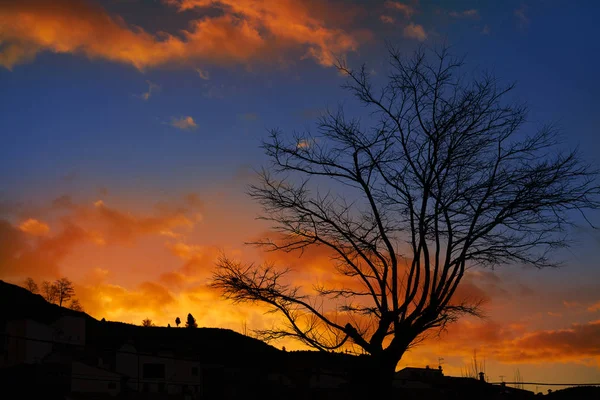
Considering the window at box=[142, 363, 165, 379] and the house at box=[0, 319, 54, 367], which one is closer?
the window at box=[142, 363, 165, 379]

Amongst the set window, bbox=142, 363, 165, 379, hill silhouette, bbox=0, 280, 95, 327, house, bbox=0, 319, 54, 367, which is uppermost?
hill silhouette, bbox=0, 280, 95, 327

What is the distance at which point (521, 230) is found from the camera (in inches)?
567

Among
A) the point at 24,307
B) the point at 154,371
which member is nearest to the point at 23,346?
the point at 154,371

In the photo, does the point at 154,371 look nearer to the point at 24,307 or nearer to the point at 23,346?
the point at 23,346

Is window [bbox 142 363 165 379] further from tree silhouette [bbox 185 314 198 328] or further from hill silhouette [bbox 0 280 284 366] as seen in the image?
tree silhouette [bbox 185 314 198 328]

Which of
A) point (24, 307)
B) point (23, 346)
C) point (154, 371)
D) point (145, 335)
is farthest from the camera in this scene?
point (24, 307)

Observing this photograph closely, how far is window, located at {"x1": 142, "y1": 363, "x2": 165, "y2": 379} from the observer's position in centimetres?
5589

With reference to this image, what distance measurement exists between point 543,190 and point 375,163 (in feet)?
13.2

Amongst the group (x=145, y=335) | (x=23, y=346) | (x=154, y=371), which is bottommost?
(x=154, y=371)

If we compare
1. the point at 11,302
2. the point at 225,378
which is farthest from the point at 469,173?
the point at 11,302

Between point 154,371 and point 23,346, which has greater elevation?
point 23,346

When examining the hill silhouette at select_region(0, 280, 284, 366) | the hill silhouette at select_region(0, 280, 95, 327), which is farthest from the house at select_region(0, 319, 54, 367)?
the hill silhouette at select_region(0, 280, 95, 327)

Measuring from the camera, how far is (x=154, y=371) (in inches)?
2247

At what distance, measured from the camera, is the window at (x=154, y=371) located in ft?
183
